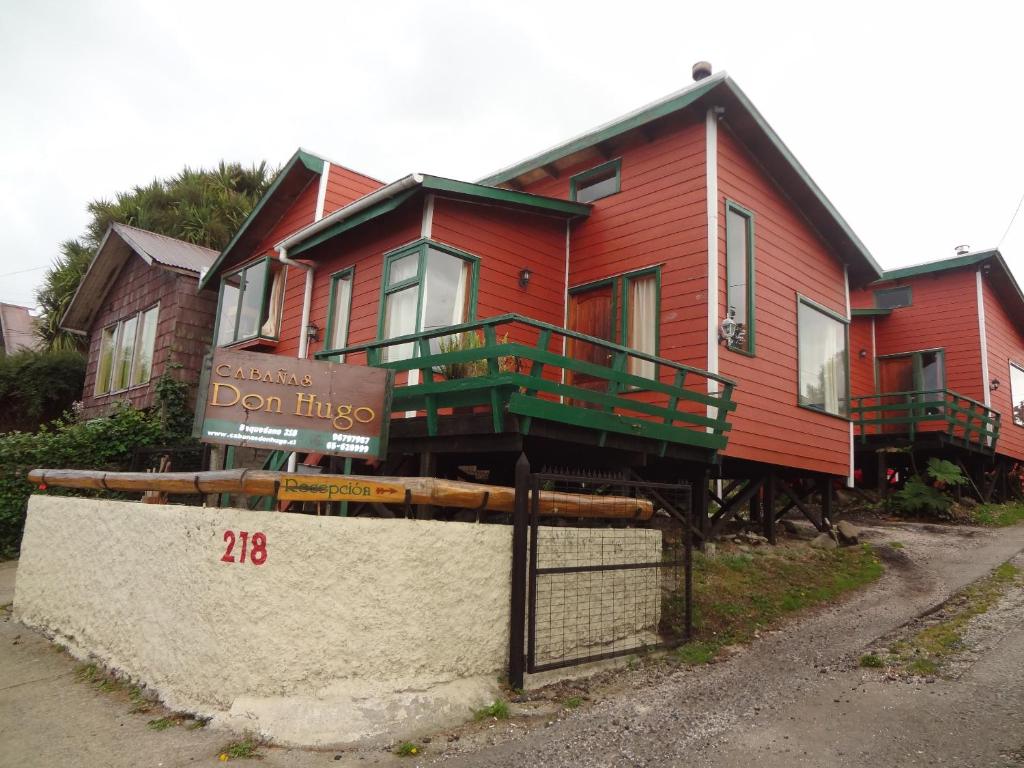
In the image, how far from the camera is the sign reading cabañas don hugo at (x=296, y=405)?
5707 mm

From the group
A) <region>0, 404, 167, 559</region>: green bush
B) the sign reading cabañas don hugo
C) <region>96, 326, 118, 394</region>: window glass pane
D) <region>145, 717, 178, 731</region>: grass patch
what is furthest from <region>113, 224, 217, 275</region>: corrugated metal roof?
<region>145, 717, 178, 731</region>: grass patch

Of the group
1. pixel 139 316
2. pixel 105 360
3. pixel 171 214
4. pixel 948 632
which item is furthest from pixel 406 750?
pixel 171 214

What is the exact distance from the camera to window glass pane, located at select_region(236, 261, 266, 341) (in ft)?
45.9

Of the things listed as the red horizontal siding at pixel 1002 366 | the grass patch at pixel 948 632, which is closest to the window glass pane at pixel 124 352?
the grass patch at pixel 948 632

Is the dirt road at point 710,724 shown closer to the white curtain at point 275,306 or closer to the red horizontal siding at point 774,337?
the red horizontal siding at point 774,337

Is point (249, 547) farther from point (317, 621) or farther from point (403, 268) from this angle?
point (403, 268)

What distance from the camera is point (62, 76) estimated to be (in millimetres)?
15125

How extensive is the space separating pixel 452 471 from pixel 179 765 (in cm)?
538

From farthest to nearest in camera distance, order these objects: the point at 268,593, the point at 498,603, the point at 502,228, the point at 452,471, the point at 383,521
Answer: the point at 502,228
the point at 452,471
the point at 498,603
the point at 383,521
the point at 268,593

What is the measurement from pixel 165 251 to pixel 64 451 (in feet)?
20.4

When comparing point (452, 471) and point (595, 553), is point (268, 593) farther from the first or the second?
point (452, 471)

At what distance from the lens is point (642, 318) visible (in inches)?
421

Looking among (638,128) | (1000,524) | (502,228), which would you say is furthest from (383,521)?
(1000,524)

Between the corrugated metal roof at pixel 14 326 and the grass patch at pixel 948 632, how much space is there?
120 feet
